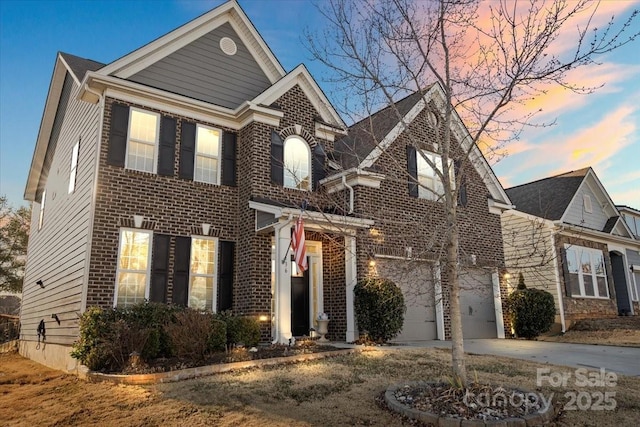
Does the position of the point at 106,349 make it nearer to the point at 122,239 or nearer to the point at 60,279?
the point at 122,239

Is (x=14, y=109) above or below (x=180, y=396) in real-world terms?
above

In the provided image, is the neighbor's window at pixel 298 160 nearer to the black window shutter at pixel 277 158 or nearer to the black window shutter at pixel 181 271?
the black window shutter at pixel 277 158

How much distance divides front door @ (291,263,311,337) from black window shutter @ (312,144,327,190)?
2.65 meters

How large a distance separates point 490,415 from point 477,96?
4.58 metres

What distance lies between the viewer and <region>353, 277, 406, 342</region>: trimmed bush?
11.4 m

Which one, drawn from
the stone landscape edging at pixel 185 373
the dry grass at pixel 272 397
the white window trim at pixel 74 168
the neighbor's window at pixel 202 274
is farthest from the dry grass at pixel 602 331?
the white window trim at pixel 74 168

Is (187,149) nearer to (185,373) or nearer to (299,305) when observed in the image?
(299,305)

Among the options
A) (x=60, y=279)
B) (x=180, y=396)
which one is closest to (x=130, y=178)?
(x=60, y=279)

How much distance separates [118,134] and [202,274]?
3920mm

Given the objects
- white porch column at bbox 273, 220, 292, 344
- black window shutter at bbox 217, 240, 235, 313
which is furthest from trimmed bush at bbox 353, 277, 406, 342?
black window shutter at bbox 217, 240, 235, 313

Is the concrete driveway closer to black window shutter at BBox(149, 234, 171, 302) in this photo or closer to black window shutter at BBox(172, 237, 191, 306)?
black window shutter at BBox(172, 237, 191, 306)

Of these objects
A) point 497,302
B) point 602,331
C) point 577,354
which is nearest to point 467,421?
point 577,354

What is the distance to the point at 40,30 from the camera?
14172 millimetres

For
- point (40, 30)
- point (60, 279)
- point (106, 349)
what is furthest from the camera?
point (40, 30)
